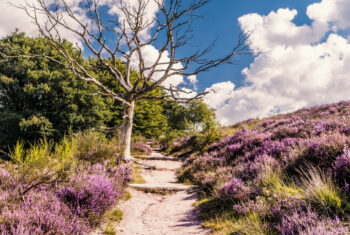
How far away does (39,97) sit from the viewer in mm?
15406

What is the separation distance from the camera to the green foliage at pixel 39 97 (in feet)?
47.3

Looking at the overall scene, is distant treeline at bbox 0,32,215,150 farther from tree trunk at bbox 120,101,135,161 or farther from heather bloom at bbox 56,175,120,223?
heather bloom at bbox 56,175,120,223

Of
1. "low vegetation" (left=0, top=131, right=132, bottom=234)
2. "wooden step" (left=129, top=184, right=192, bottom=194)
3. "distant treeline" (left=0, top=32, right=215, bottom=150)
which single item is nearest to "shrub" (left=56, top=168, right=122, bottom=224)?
"low vegetation" (left=0, top=131, right=132, bottom=234)

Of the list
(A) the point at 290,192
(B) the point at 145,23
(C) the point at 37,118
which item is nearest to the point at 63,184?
(A) the point at 290,192

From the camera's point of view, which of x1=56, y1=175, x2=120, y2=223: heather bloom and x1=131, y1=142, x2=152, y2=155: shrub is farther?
x1=131, y1=142, x2=152, y2=155: shrub

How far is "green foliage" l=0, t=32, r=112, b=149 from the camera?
14.4 m

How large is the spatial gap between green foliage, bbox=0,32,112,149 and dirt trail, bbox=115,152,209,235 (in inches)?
427

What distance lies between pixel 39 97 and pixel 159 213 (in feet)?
52.6

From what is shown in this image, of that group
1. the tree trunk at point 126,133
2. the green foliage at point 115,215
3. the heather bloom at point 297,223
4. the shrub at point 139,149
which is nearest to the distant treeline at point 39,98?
the shrub at point 139,149

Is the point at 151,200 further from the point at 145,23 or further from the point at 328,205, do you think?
the point at 145,23

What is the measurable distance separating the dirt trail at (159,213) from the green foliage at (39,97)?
10.9 meters

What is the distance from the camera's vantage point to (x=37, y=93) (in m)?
14.5

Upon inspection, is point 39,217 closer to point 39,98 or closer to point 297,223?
point 297,223

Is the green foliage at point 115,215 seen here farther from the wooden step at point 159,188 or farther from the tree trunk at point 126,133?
the tree trunk at point 126,133
